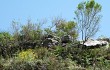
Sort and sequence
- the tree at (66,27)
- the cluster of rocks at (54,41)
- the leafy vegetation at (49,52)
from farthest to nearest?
1. the tree at (66,27)
2. the cluster of rocks at (54,41)
3. the leafy vegetation at (49,52)

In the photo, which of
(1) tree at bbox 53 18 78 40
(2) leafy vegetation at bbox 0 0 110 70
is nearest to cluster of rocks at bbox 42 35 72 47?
(2) leafy vegetation at bbox 0 0 110 70

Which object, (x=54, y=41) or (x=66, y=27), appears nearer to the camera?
(x=54, y=41)

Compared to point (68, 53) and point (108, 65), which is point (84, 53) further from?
point (108, 65)

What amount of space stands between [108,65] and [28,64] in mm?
3321

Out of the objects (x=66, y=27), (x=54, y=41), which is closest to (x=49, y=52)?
(x=54, y=41)

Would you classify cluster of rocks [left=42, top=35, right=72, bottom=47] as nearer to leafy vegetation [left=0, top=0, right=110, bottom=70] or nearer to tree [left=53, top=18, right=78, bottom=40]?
leafy vegetation [left=0, top=0, right=110, bottom=70]

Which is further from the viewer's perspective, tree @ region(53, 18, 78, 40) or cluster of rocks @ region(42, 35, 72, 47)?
tree @ region(53, 18, 78, 40)

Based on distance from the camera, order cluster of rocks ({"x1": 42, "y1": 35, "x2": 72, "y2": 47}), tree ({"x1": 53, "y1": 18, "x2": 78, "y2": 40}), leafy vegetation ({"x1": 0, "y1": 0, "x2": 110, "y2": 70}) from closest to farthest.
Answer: leafy vegetation ({"x1": 0, "y1": 0, "x2": 110, "y2": 70})
cluster of rocks ({"x1": 42, "y1": 35, "x2": 72, "y2": 47})
tree ({"x1": 53, "y1": 18, "x2": 78, "y2": 40})

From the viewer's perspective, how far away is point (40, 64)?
12352 mm

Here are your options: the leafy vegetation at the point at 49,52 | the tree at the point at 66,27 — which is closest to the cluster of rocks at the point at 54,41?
the leafy vegetation at the point at 49,52

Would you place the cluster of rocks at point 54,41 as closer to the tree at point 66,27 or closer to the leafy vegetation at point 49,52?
the leafy vegetation at point 49,52

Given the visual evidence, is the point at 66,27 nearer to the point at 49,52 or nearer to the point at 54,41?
the point at 54,41

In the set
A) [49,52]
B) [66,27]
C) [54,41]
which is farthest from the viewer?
[66,27]

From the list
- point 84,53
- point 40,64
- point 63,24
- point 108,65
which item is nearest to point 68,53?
point 84,53
